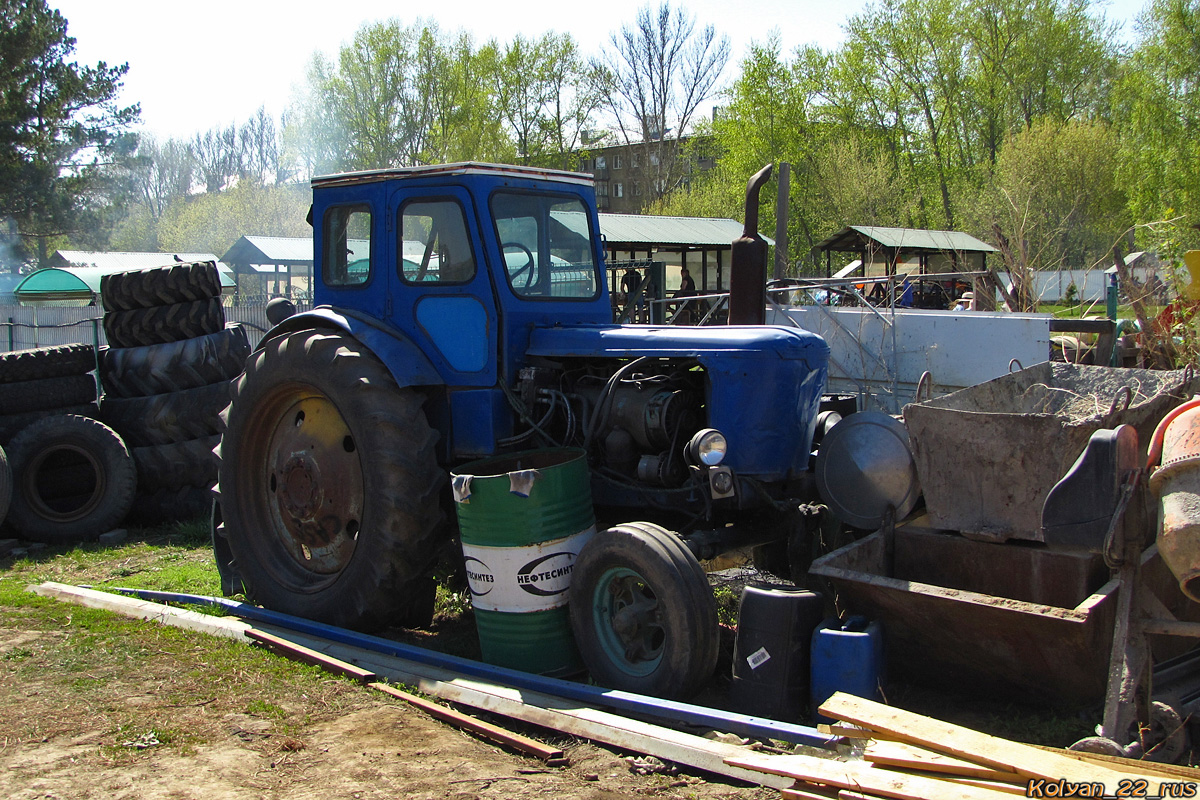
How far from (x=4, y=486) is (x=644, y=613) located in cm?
588

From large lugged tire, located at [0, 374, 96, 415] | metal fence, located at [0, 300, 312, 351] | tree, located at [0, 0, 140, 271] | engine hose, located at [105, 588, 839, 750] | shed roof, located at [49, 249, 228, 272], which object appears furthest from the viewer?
shed roof, located at [49, 249, 228, 272]

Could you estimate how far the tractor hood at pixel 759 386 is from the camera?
479cm

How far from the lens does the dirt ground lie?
11.4 feet

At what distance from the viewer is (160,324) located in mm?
8859

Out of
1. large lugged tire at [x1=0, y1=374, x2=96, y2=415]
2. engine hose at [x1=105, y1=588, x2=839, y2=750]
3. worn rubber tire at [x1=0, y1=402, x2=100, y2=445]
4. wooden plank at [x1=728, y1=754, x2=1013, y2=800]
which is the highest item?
large lugged tire at [x1=0, y1=374, x2=96, y2=415]

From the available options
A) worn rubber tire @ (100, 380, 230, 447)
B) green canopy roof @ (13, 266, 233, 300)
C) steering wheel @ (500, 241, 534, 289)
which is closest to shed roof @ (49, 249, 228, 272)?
green canopy roof @ (13, 266, 233, 300)

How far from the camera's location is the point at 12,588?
646cm

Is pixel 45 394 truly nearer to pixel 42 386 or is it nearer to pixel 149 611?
pixel 42 386

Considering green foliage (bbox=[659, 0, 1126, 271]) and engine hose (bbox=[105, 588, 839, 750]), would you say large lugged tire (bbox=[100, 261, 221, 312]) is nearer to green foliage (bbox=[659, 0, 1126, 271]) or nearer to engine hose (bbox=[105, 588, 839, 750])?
engine hose (bbox=[105, 588, 839, 750])

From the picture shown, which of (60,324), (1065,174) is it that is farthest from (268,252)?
(1065,174)

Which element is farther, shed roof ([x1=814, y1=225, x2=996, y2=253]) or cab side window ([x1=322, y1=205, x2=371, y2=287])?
shed roof ([x1=814, y1=225, x2=996, y2=253])

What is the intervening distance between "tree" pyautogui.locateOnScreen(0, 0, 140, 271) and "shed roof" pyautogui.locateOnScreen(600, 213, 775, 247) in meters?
14.0

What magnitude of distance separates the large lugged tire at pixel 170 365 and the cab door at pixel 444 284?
152 inches

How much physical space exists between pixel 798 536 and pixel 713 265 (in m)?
26.0
